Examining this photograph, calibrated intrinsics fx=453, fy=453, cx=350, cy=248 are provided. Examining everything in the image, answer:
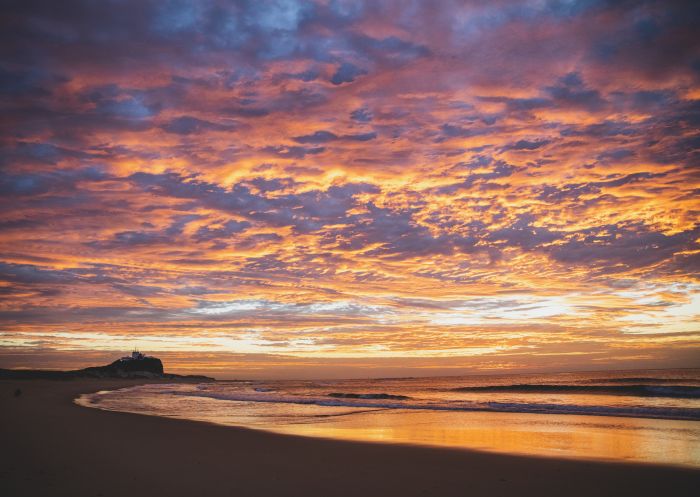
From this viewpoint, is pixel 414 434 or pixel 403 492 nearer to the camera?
pixel 403 492

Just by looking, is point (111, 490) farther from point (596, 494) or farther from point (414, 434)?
point (414, 434)

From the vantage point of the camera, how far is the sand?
8344mm

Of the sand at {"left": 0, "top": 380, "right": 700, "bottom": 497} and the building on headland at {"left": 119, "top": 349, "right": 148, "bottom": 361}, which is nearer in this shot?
the sand at {"left": 0, "top": 380, "right": 700, "bottom": 497}

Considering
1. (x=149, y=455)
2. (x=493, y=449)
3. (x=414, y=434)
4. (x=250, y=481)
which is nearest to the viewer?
(x=250, y=481)

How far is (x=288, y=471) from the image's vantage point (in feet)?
32.7

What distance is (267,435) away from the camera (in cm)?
1614

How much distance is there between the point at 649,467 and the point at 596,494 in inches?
129

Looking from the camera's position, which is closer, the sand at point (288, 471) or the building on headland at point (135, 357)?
the sand at point (288, 471)

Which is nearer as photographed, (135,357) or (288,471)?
(288,471)

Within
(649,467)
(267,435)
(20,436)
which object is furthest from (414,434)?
(20,436)

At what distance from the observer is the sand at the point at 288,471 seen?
834cm

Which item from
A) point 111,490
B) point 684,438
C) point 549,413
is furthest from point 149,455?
point 549,413

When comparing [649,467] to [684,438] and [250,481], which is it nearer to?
[684,438]

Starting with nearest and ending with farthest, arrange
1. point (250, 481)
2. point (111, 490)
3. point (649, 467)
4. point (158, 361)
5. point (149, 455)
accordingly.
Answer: point (111, 490) < point (250, 481) < point (649, 467) < point (149, 455) < point (158, 361)
